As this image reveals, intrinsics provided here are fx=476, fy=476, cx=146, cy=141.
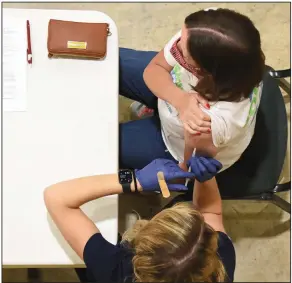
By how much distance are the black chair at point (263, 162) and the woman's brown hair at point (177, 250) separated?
1.26 feet

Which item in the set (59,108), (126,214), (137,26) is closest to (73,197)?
(59,108)

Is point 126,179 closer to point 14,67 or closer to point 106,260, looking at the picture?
point 106,260

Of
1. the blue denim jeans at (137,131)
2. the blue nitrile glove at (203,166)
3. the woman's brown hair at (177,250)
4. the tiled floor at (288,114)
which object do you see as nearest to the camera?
the woman's brown hair at (177,250)

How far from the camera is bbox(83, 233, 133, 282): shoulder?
1.03 m

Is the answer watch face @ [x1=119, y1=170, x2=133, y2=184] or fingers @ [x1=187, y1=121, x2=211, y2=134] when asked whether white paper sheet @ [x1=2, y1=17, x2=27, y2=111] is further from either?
fingers @ [x1=187, y1=121, x2=211, y2=134]

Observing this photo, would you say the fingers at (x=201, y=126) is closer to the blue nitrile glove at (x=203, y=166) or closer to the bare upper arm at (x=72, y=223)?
the blue nitrile glove at (x=203, y=166)

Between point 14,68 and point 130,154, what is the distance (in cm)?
39

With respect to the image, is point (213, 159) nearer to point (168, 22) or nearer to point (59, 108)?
point (59, 108)

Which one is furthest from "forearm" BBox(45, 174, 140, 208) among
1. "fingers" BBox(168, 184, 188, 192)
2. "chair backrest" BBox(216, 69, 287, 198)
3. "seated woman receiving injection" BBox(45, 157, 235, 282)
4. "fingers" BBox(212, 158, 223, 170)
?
"chair backrest" BBox(216, 69, 287, 198)

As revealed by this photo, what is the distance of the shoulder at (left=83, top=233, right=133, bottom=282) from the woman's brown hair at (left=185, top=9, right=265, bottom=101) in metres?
0.42

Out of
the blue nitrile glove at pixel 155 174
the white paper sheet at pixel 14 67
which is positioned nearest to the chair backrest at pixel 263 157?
the blue nitrile glove at pixel 155 174

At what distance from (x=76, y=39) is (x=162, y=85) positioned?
0.78ft

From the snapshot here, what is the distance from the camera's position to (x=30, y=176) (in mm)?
1134

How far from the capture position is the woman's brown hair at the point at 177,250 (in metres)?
0.90
